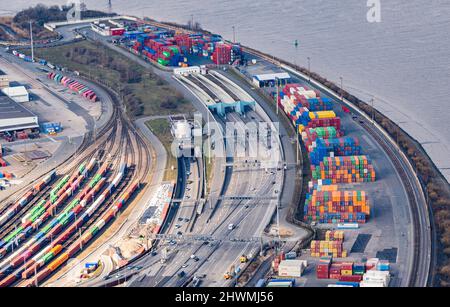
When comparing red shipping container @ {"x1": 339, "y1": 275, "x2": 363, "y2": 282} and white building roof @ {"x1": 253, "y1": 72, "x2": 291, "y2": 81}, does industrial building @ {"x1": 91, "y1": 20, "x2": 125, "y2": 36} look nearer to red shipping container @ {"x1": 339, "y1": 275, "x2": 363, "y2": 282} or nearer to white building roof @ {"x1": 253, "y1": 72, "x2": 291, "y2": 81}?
white building roof @ {"x1": 253, "y1": 72, "x2": 291, "y2": 81}

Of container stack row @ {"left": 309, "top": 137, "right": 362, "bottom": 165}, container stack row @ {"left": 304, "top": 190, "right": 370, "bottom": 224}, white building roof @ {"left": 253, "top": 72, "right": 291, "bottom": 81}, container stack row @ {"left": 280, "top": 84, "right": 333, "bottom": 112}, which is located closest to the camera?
container stack row @ {"left": 304, "top": 190, "right": 370, "bottom": 224}

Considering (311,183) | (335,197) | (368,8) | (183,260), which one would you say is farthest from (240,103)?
(368,8)

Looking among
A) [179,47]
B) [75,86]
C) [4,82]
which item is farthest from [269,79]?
[4,82]

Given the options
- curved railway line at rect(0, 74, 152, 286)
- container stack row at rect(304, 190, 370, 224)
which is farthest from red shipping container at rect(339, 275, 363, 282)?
curved railway line at rect(0, 74, 152, 286)

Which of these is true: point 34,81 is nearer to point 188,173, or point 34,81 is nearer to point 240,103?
point 240,103

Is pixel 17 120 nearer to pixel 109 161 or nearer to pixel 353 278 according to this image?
pixel 109 161

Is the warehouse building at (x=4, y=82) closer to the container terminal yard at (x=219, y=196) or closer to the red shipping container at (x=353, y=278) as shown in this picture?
the container terminal yard at (x=219, y=196)
